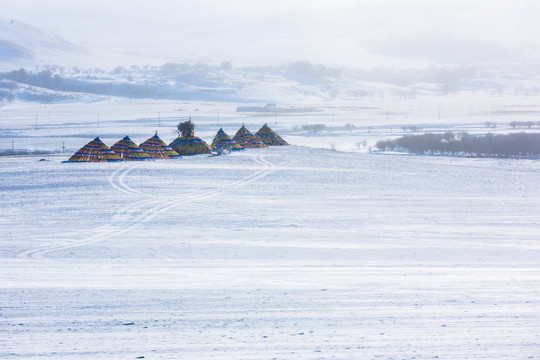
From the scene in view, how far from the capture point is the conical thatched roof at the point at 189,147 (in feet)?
94.1

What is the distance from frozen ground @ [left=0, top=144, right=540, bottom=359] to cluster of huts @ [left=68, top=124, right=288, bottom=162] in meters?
5.35

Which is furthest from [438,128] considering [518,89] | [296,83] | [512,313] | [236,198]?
[296,83]

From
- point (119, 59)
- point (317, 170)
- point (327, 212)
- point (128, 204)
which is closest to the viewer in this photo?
point (327, 212)

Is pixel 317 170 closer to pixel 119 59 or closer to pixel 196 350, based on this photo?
pixel 196 350

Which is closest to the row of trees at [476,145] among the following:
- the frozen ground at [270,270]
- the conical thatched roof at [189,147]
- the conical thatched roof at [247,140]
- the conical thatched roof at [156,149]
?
the conical thatched roof at [247,140]

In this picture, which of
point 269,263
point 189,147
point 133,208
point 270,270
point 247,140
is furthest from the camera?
point 247,140

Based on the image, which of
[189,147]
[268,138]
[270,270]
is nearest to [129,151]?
[189,147]

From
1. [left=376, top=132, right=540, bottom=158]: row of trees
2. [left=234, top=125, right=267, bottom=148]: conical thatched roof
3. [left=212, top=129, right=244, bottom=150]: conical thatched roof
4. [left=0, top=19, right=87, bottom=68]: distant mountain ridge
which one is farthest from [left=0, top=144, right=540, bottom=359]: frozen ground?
[left=0, top=19, right=87, bottom=68]: distant mountain ridge

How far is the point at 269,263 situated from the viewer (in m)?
9.55

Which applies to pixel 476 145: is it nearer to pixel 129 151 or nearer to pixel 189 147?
pixel 189 147

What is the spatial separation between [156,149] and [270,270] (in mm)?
18865

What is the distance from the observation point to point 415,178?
69.6 feet

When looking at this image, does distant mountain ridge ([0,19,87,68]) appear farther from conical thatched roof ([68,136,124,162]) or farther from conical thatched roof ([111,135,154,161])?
conical thatched roof ([68,136,124,162])

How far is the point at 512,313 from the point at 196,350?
11.0ft
